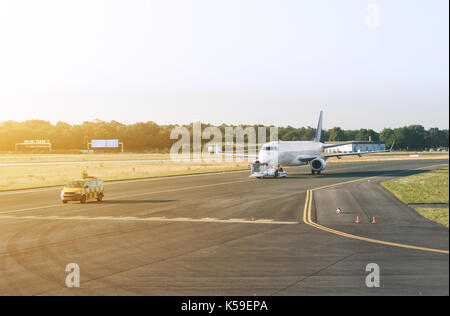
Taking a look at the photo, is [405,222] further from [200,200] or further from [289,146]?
[289,146]

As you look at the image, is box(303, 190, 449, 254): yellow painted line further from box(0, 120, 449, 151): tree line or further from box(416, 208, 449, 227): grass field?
box(0, 120, 449, 151): tree line

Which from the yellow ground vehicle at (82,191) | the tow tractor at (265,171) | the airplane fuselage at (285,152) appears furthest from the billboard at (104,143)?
the yellow ground vehicle at (82,191)

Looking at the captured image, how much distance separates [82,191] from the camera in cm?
3741

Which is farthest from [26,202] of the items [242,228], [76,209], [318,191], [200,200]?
[318,191]

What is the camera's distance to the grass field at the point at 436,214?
24.2 metres

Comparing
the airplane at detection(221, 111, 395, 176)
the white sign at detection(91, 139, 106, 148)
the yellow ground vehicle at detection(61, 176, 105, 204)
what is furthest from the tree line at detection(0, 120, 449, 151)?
the yellow ground vehicle at detection(61, 176, 105, 204)

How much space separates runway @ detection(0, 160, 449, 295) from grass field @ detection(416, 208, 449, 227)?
618 mm

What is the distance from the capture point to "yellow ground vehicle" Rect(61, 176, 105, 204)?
37.0m

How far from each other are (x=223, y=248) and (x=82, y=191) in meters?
22.2

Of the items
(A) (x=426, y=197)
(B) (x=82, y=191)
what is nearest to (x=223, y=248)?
(B) (x=82, y=191)

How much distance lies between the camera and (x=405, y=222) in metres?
24.3

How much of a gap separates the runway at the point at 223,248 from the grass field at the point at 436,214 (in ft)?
2.03

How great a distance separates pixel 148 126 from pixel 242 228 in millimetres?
179638
